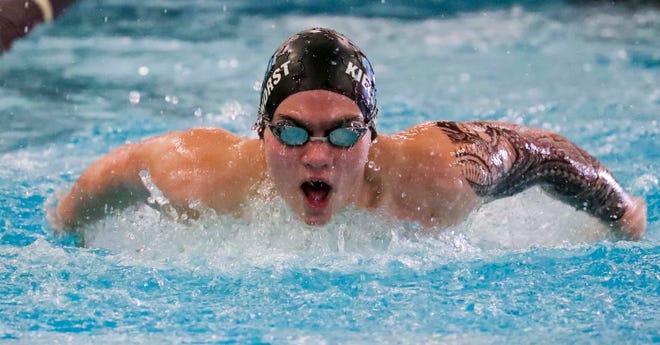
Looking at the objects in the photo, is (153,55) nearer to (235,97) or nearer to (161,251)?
(235,97)

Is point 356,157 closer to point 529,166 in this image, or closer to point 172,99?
point 529,166

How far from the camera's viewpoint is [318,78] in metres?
2.77

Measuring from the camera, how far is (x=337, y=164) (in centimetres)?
275

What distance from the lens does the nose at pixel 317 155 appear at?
8.84ft

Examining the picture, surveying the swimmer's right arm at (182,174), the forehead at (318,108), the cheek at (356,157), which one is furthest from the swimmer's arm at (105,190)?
the cheek at (356,157)

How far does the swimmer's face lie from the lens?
2717 millimetres

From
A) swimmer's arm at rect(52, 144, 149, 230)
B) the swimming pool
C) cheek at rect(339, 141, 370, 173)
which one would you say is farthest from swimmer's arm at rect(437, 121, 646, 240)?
swimmer's arm at rect(52, 144, 149, 230)

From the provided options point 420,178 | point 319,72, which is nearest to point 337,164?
point 319,72

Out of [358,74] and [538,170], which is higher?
[358,74]

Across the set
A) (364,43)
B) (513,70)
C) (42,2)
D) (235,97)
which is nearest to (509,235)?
(235,97)

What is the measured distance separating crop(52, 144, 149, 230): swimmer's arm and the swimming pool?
0.07 metres

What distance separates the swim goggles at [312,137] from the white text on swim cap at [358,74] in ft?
0.53

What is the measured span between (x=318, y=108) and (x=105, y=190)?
0.90 meters

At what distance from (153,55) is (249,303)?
435cm
